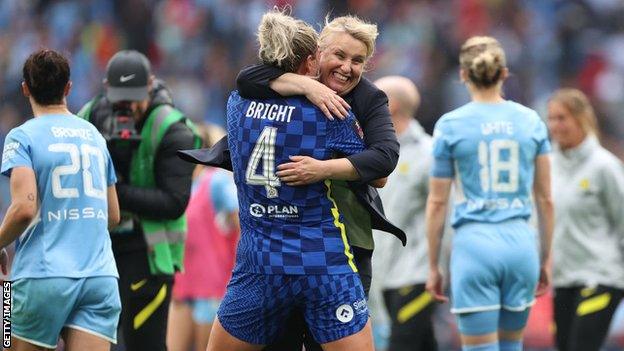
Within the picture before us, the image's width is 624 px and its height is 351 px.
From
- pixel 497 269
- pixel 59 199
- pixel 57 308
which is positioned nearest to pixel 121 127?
pixel 59 199

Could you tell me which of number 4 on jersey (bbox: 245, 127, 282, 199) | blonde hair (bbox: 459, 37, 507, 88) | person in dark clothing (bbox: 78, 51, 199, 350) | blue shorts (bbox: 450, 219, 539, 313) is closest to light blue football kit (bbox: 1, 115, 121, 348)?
number 4 on jersey (bbox: 245, 127, 282, 199)

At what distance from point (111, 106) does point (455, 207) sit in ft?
7.46

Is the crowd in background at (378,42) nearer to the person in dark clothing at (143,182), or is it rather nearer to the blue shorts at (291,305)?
the person in dark clothing at (143,182)

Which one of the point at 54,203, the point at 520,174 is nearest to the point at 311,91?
the point at 54,203

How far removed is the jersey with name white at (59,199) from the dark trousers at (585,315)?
3.94 meters

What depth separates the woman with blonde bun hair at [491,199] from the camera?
811 centimetres

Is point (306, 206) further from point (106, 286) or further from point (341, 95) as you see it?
point (106, 286)

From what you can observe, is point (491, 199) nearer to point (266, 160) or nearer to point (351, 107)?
point (351, 107)

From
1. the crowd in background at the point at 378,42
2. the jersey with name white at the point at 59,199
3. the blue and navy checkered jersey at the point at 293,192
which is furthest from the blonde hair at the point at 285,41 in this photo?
the crowd in background at the point at 378,42

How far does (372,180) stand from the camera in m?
6.18

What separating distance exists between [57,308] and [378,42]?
12.2 m

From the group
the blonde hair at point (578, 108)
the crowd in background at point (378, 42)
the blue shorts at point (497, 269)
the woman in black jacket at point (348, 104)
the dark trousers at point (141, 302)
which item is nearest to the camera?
the woman in black jacket at point (348, 104)

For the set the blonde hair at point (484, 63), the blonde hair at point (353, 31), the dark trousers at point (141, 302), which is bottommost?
the dark trousers at point (141, 302)

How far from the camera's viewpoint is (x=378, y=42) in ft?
60.6
